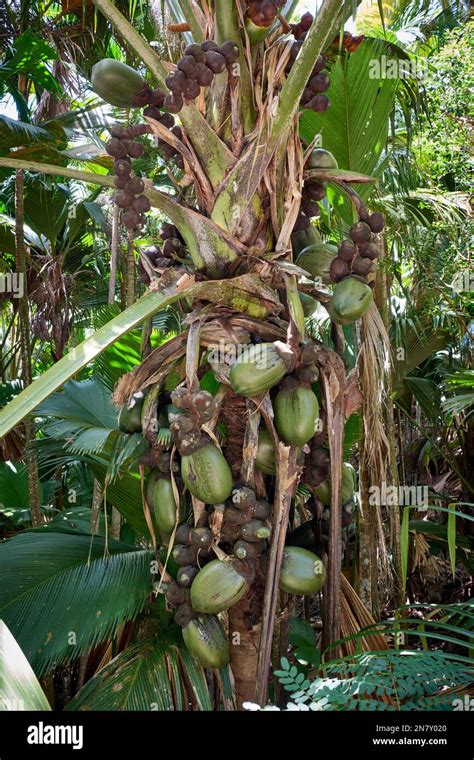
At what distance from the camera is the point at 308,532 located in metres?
2.22

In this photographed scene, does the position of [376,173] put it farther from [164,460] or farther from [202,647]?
[202,647]

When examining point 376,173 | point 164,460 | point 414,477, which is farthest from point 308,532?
point 414,477

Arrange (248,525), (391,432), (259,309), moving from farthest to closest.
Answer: (391,432)
(259,309)
(248,525)

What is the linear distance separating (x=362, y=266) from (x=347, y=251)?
0.19ft

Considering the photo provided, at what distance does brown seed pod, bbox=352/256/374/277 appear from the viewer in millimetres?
1949

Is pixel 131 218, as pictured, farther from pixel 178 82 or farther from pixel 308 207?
pixel 308 207

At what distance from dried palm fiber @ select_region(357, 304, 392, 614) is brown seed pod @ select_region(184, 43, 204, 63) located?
0.84 m

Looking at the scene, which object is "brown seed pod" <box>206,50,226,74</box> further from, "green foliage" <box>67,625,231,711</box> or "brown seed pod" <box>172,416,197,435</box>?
"green foliage" <box>67,625,231,711</box>

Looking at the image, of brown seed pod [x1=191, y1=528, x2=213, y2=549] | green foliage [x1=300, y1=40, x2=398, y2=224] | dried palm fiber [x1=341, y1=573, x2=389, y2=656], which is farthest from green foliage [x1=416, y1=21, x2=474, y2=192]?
brown seed pod [x1=191, y1=528, x2=213, y2=549]

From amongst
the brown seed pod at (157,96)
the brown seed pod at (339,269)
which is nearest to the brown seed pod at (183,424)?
the brown seed pod at (339,269)

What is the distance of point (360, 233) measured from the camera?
6.39 feet

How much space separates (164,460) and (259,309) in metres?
0.48

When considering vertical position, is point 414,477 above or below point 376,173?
below

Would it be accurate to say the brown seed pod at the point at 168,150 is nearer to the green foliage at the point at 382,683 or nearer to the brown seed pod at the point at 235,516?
the brown seed pod at the point at 235,516
